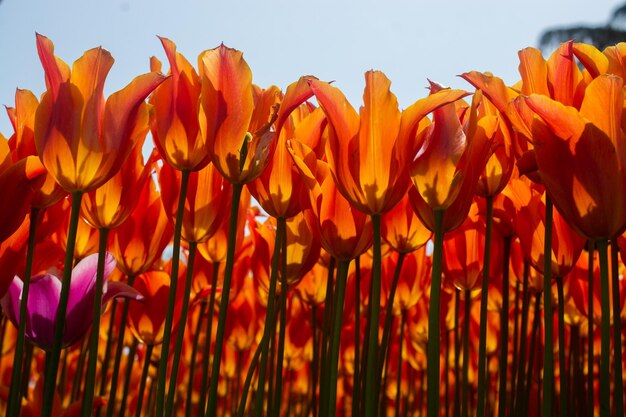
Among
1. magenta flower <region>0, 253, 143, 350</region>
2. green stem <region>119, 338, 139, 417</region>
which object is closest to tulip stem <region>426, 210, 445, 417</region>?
magenta flower <region>0, 253, 143, 350</region>

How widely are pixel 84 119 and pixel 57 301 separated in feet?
0.98

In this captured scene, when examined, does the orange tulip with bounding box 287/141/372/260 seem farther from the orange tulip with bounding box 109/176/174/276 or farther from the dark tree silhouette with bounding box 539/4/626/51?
the dark tree silhouette with bounding box 539/4/626/51

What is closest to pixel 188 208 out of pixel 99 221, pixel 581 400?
pixel 99 221

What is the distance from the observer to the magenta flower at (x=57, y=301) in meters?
1.02

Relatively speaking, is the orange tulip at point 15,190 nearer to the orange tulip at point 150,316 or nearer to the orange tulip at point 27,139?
the orange tulip at point 27,139

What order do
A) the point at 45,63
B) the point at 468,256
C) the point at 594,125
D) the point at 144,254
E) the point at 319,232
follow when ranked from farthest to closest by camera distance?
the point at 468,256 → the point at 144,254 → the point at 319,232 → the point at 45,63 → the point at 594,125

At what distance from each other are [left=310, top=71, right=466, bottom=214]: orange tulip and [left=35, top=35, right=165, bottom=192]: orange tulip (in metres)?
0.22

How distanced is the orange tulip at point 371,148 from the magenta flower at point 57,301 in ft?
1.19

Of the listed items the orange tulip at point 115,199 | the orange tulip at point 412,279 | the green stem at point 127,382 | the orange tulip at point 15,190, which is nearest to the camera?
the orange tulip at point 15,190

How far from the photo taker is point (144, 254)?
121 centimetres

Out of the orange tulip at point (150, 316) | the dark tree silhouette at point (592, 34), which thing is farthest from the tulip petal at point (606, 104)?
the dark tree silhouette at point (592, 34)

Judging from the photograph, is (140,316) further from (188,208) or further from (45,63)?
(45,63)

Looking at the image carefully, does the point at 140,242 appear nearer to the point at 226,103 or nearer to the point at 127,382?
the point at 127,382

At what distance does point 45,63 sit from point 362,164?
1.27 feet
